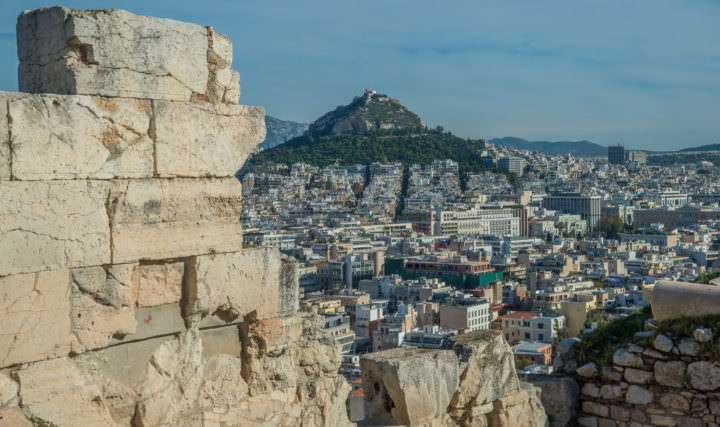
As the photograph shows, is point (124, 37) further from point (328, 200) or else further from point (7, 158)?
point (328, 200)

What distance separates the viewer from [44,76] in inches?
122

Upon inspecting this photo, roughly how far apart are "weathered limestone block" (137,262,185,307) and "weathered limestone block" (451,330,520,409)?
1560 millimetres

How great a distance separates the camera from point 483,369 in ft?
14.0

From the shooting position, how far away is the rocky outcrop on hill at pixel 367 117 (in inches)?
5399

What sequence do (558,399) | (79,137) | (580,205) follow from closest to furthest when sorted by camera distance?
(79,137)
(558,399)
(580,205)

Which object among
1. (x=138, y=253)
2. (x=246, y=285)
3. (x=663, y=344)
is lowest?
(x=663, y=344)

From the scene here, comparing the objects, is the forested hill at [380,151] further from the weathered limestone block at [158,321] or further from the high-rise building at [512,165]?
the weathered limestone block at [158,321]

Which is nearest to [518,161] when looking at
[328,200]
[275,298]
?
[328,200]

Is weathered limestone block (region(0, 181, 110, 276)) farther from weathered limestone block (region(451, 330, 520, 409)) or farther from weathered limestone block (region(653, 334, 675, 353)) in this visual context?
weathered limestone block (region(653, 334, 675, 353))

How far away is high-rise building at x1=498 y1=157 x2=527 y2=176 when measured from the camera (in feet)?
447

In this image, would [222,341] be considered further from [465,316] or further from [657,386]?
[465,316]

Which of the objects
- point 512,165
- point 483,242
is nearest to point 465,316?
point 483,242

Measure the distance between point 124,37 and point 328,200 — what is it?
102 meters

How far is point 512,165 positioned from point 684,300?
134906 millimetres
